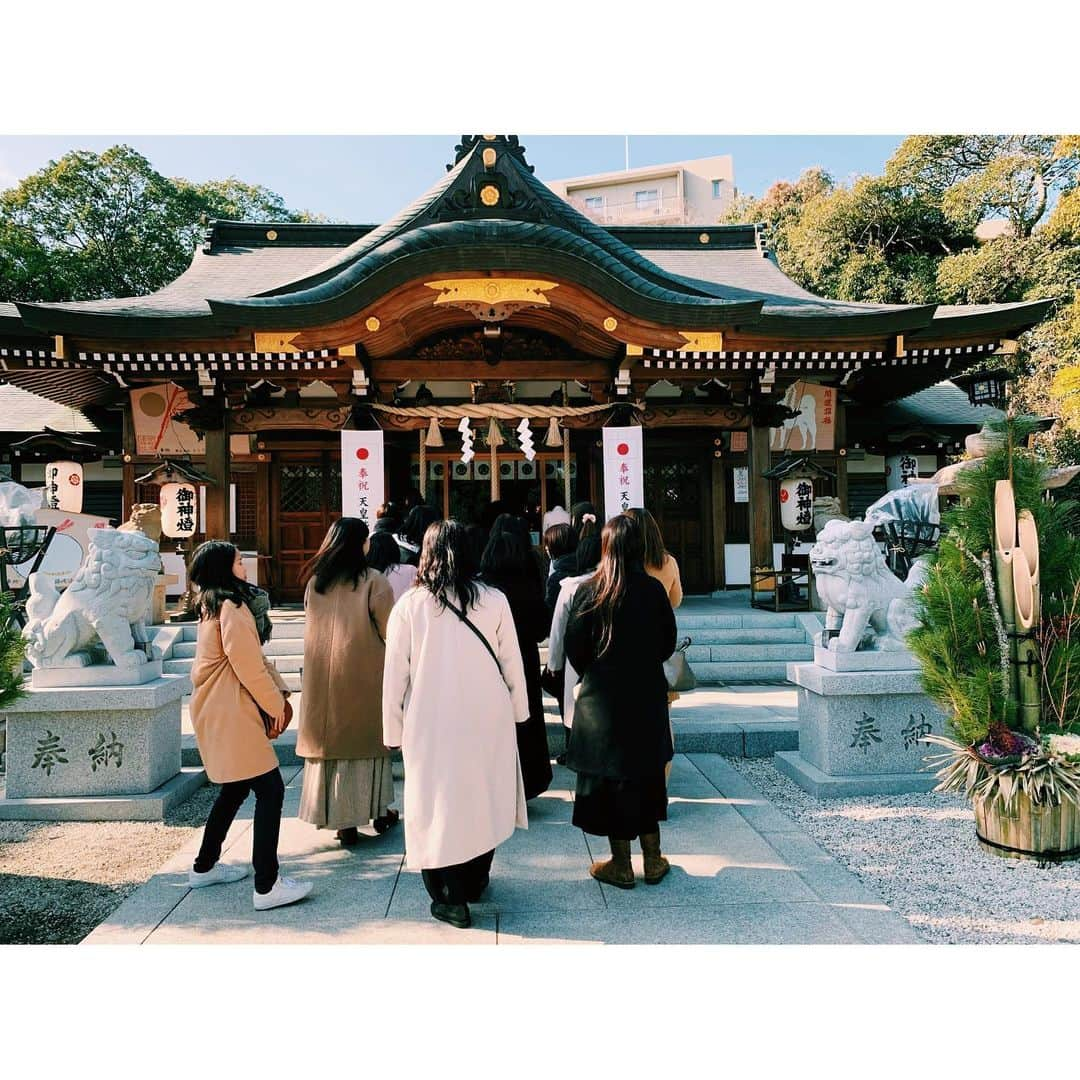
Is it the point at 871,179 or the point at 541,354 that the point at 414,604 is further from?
the point at 871,179

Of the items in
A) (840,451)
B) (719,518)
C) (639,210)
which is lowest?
(719,518)

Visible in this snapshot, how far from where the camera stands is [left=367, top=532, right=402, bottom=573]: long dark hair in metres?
4.21

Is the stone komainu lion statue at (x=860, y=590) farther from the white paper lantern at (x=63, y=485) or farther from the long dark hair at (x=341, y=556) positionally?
the white paper lantern at (x=63, y=485)

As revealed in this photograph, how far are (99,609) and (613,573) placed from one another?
356cm

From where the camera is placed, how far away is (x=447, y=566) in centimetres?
294

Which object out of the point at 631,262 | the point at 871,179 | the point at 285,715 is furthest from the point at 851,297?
the point at 285,715

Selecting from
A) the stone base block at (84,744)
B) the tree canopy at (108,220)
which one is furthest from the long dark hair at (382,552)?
the tree canopy at (108,220)

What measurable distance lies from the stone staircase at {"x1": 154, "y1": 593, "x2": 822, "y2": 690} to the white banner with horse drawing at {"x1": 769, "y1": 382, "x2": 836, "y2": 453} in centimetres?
341

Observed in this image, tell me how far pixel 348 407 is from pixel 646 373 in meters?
4.09

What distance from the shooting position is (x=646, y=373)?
9.87m

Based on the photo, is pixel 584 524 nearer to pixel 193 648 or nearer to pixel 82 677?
pixel 82 677

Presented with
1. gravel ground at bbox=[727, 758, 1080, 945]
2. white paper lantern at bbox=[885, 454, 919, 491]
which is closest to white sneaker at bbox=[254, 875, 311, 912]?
gravel ground at bbox=[727, 758, 1080, 945]

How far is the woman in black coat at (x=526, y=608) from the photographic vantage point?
4.07 metres

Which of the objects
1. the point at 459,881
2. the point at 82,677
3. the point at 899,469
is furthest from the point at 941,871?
the point at 899,469
